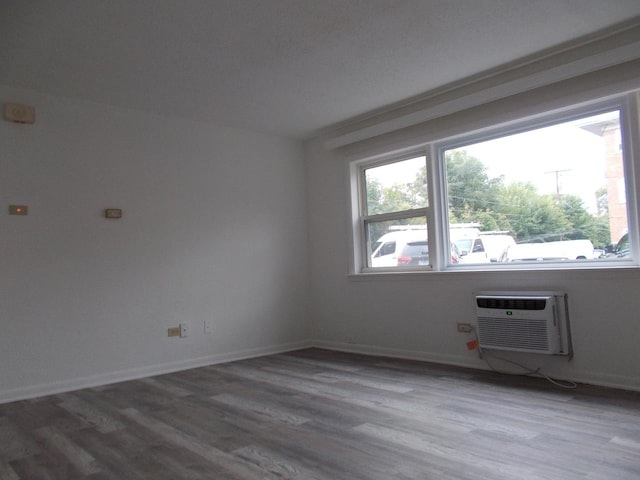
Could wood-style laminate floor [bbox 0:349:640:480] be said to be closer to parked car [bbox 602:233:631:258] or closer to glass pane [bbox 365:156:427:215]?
parked car [bbox 602:233:631:258]

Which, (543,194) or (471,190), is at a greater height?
(471,190)

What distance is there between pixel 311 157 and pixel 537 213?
A: 270 centimetres

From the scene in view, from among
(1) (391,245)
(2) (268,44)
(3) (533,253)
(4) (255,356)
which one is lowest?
(4) (255,356)

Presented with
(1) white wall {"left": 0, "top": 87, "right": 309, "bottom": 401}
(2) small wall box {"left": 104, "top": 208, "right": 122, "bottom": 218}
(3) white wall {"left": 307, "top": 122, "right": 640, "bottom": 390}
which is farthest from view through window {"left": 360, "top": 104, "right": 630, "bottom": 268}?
(2) small wall box {"left": 104, "top": 208, "right": 122, "bottom": 218}

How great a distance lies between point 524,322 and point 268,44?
2.71 meters

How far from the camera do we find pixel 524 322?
3.47 metres

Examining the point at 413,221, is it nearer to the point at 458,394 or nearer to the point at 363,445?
the point at 458,394

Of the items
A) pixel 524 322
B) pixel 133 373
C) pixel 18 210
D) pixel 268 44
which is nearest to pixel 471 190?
pixel 524 322

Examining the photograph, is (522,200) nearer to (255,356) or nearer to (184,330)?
(255,356)

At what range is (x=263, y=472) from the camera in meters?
2.08

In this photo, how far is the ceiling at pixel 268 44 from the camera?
272 centimetres

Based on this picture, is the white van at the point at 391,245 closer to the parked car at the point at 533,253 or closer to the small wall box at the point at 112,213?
the parked car at the point at 533,253

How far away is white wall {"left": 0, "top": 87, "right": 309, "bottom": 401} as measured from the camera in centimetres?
363

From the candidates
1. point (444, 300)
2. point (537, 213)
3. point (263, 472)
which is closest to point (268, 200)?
point (444, 300)
